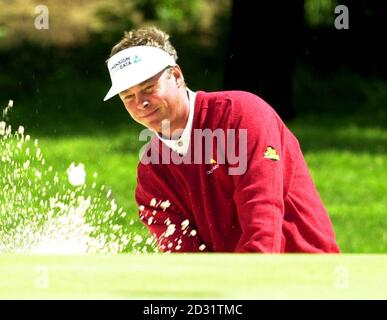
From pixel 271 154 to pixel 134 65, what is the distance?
0.45m

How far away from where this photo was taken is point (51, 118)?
10719mm

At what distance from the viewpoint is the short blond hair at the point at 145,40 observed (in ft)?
10.9

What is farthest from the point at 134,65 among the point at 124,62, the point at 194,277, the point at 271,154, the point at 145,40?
the point at 194,277

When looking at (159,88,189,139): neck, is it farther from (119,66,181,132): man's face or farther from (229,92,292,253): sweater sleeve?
(229,92,292,253): sweater sleeve

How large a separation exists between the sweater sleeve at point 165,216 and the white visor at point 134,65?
33cm

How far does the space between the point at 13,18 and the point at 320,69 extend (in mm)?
3227

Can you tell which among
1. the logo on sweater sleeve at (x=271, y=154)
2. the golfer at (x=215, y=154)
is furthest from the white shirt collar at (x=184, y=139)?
the logo on sweater sleeve at (x=271, y=154)

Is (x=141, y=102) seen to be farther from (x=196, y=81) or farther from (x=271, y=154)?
(x=196, y=81)

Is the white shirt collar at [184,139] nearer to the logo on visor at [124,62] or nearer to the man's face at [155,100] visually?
the man's face at [155,100]

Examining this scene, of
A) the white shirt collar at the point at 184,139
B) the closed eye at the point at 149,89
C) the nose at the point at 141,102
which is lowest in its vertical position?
the white shirt collar at the point at 184,139

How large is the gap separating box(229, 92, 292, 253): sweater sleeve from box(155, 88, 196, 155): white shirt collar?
135mm

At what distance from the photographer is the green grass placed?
224 cm

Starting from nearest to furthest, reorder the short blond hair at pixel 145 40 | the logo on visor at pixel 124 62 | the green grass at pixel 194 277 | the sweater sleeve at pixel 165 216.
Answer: the green grass at pixel 194 277, the logo on visor at pixel 124 62, the short blond hair at pixel 145 40, the sweater sleeve at pixel 165 216

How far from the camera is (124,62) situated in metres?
3.24
